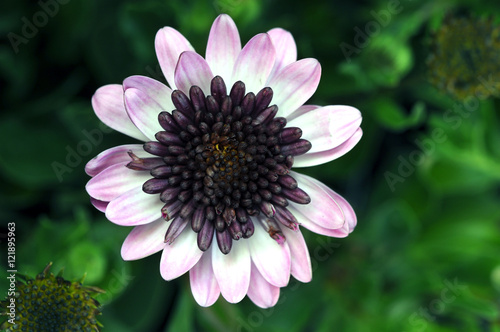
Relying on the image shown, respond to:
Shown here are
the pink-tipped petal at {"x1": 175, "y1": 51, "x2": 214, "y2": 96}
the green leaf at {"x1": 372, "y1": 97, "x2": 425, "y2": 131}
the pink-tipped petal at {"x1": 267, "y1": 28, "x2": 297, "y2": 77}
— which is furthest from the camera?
the green leaf at {"x1": 372, "y1": 97, "x2": 425, "y2": 131}

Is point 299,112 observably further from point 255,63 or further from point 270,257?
point 270,257

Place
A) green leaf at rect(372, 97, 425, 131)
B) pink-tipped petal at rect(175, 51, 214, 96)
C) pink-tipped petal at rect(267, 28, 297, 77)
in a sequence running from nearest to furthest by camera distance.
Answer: pink-tipped petal at rect(175, 51, 214, 96), pink-tipped petal at rect(267, 28, 297, 77), green leaf at rect(372, 97, 425, 131)

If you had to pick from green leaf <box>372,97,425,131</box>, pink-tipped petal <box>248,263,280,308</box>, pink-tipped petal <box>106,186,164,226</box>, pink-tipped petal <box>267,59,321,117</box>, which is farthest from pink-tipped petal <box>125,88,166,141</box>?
green leaf <box>372,97,425,131</box>

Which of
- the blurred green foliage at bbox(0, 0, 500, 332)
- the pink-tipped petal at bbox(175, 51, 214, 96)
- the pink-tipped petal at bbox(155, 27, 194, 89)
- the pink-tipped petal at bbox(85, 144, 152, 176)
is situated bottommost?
the blurred green foliage at bbox(0, 0, 500, 332)

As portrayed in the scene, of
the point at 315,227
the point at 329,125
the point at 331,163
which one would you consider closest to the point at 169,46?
the point at 329,125

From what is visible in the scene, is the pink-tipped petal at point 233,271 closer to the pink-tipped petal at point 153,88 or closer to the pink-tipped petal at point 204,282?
the pink-tipped petal at point 204,282

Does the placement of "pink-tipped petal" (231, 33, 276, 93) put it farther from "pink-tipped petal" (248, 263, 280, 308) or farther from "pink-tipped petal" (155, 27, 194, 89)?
"pink-tipped petal" (248, 263, 280, 308)

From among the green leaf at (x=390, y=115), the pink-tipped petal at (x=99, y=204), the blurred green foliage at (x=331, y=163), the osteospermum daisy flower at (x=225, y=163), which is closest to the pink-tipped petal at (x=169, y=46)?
the osteospermum daisy flower at (x=225, y=163)

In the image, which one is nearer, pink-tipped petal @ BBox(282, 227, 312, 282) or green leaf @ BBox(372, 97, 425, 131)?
pink-tipped petal @ BBox(282, 227, 312, 282)
